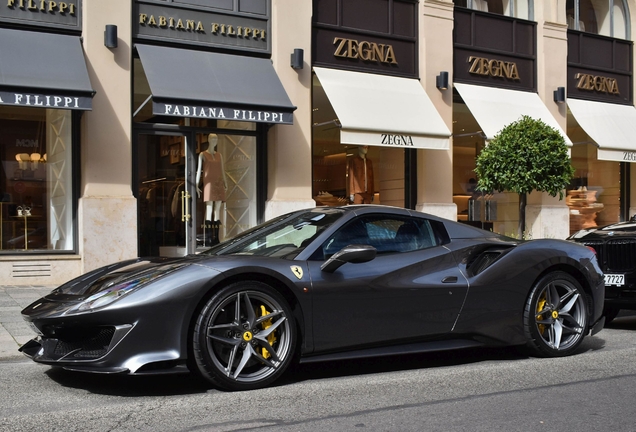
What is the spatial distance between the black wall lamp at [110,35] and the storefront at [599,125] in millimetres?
10786

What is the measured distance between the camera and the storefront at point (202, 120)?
41.3 ft

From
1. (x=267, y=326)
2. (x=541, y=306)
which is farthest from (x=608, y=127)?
(x=267, y=326)

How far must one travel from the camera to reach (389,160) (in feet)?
52.4

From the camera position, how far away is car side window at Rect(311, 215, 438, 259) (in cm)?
571

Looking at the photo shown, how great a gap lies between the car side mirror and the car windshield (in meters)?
0.27

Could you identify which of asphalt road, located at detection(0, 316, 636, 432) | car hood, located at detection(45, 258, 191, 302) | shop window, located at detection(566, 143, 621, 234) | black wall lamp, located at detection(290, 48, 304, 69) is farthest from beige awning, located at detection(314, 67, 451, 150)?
car hood, located at detection(45, 258, 191, 302)

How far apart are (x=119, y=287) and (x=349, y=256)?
1.55 metres

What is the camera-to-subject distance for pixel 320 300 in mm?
5352

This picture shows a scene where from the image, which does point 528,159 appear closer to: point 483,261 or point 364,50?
point 364,50

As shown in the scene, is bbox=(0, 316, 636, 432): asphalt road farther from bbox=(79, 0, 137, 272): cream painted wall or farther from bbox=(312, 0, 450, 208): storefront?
bbox=(312, 0, 450, 208): storefront

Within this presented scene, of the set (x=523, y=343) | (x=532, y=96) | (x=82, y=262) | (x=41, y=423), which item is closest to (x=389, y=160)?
(x=532, y=96)

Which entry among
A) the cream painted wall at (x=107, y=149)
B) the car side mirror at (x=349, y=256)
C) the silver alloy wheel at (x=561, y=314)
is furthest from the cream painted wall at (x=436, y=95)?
the car side mirror at (x=349, y=256)

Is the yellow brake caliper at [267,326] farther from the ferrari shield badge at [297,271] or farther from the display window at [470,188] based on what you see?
the display window at [470,188]

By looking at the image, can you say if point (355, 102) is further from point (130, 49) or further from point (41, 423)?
point (41, 423)
